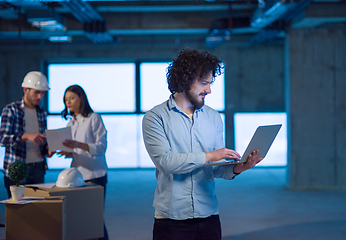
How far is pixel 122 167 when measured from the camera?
8695 millimetres

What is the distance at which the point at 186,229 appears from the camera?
1601 mm

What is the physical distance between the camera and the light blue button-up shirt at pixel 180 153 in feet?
5.17

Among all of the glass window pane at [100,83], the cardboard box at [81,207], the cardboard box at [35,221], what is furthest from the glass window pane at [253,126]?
the cardboard box at [35,221]

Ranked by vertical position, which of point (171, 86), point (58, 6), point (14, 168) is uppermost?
point (58, 6)

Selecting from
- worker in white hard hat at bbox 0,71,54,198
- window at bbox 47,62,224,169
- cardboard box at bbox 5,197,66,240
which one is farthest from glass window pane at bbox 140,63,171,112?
cardboard box at bbox 5,197,66,240

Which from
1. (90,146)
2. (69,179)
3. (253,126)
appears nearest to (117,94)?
(253,126)

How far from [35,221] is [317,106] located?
5.31 metres

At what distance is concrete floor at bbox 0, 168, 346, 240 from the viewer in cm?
368

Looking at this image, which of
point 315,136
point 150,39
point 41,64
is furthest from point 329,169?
point 41,64

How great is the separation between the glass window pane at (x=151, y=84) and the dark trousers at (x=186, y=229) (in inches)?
283

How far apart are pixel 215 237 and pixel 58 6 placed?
5.39 metres

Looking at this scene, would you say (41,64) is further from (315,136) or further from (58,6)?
(315,136)

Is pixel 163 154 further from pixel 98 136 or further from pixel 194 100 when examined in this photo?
pixel 98 136

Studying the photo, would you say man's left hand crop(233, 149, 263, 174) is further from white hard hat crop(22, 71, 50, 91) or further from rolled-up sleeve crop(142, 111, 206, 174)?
white hard hat crop(22, 71, 50, 91)
